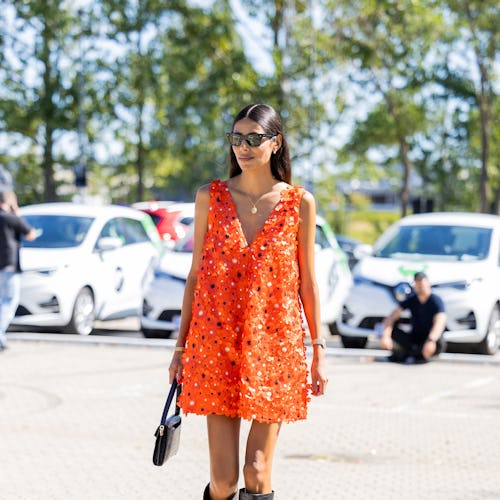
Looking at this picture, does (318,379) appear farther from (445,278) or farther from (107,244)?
(107,244)

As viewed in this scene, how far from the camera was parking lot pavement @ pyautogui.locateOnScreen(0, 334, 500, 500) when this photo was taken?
6582 mm

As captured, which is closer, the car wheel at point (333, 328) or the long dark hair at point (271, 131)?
the long dark hair at point (271, 131)

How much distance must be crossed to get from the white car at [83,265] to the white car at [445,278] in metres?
2.57

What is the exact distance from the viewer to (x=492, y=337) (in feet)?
44.8

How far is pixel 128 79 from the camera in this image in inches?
1598

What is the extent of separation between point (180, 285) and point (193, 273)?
948 centimetres

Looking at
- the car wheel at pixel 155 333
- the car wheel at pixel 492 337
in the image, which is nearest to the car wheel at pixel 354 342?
the car wheel at pixel 492 337

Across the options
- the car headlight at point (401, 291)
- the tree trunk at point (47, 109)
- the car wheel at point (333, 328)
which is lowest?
the car wheel at point (333, 328)

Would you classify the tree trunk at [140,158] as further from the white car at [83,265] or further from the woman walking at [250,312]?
the woman walking at [250,312]

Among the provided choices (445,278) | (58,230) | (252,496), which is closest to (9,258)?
(58,230)

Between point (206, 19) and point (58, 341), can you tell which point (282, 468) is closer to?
point (58, 341)

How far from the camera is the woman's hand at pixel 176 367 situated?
15.2 feet

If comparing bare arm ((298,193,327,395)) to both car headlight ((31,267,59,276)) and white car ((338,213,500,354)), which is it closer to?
white car ((338,213,500,354))

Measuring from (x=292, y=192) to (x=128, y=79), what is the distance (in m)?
36.5
